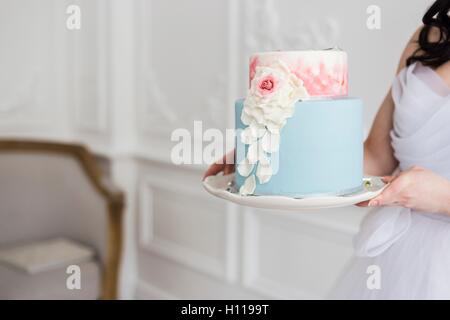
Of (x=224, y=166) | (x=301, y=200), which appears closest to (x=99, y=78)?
(x=224, y=166)

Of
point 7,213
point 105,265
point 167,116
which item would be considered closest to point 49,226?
point 7,213

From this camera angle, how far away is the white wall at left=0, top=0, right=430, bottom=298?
89.4 inches

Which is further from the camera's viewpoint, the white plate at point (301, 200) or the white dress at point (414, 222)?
Answer: the white dress at point (414, 222)

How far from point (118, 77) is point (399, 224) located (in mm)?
2046

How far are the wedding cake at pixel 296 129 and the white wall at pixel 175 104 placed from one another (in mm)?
906

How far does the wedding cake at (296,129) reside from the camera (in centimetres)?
115

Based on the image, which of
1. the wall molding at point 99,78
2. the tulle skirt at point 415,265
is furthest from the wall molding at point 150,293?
the tulle skirt at point 415,265

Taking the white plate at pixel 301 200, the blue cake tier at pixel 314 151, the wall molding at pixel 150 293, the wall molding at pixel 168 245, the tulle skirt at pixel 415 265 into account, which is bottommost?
the wall molding at pixel 150 293

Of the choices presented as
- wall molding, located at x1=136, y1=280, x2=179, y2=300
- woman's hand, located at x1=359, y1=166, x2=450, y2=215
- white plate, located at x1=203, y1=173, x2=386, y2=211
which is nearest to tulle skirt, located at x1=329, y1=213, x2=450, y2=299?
woman's hand, located at x1=359, y1=166, x2=450, y2=215

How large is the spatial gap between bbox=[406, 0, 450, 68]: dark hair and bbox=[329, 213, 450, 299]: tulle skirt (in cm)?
38

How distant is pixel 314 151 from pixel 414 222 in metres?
0.45

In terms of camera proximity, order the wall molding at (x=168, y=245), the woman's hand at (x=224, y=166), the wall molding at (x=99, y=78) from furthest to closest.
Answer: the wall molding at (x=99, y=78) → the wall molding at (x=168, y=245) → the woman's hand at (x=224, y=166)

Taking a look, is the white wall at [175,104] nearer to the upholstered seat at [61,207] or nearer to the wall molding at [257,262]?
the wall molding at [257,262]

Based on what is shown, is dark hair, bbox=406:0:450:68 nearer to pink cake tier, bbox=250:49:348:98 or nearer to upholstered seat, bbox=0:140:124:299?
pink cake tier, bbox=250:49:348:98
